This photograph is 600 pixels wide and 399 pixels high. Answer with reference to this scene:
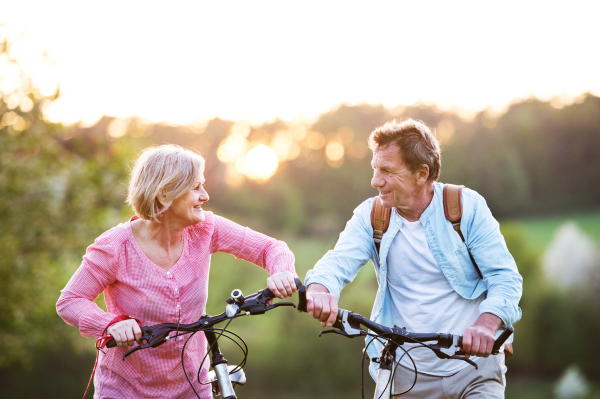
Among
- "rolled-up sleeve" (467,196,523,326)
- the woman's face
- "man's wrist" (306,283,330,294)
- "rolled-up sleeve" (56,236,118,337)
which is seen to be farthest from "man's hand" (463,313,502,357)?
"rolled-up sleeve" (56,236,118,337)

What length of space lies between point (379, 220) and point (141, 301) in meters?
1.42

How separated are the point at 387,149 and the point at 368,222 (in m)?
0.45

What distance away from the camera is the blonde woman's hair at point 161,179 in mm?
3002

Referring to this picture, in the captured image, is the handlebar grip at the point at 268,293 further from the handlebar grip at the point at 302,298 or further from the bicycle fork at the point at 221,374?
the bicycle fork at the point at 221,374

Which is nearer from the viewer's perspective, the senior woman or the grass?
the senior woman

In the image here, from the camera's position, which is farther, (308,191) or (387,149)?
(308,191)

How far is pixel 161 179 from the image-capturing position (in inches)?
119

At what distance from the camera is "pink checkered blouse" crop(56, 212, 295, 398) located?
9.61 ft

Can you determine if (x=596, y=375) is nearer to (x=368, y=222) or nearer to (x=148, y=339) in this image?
(x=368, y=222)

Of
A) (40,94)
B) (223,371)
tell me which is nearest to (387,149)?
(223,371)

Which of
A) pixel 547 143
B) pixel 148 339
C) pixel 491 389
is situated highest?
pixel 547 143

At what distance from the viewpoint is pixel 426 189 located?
3.36m

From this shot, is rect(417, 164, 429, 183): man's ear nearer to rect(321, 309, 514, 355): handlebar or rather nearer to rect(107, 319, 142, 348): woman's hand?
rect(321, 309, 514, 355): handlebar

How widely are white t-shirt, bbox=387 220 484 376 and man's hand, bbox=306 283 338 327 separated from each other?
23.9 inches
